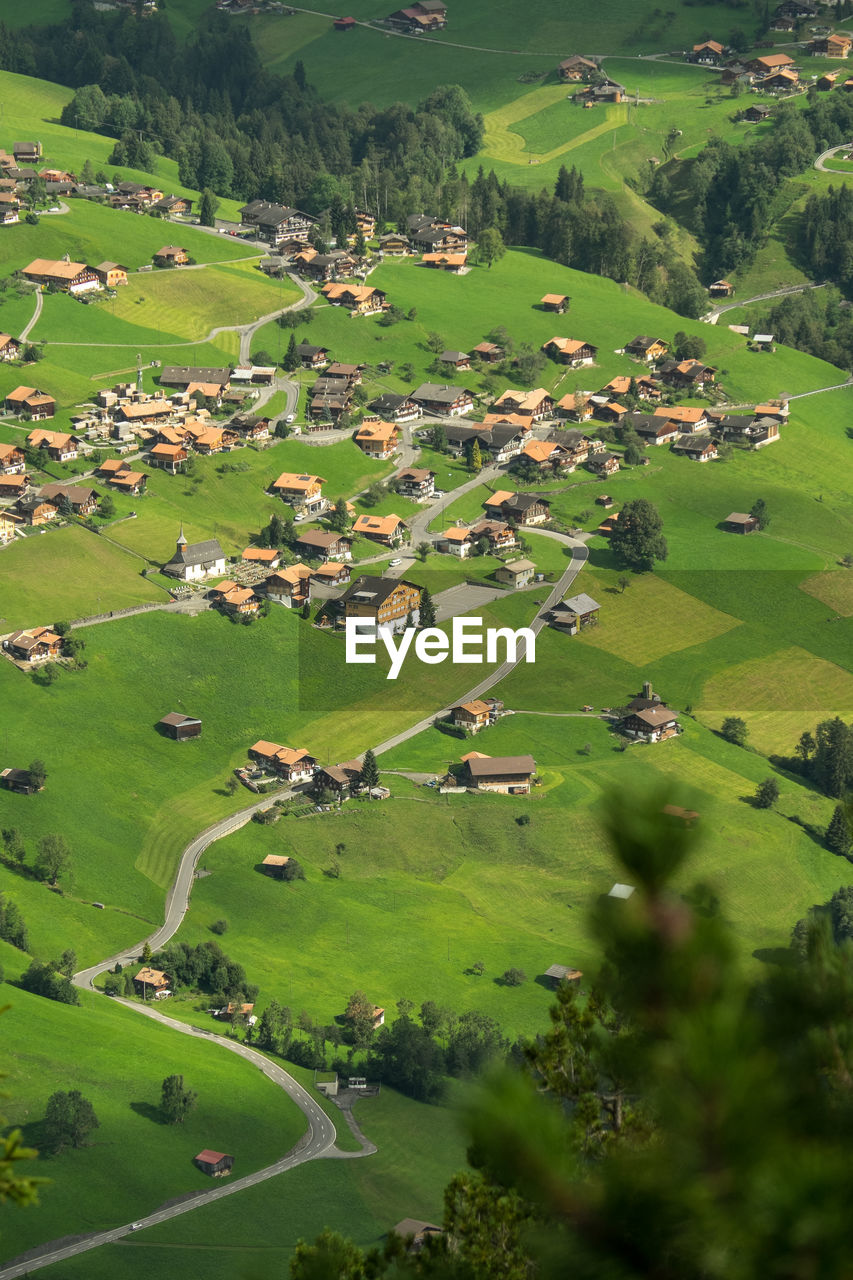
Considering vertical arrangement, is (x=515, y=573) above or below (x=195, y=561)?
below

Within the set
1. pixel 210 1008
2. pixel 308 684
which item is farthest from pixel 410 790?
pixel 210 1008

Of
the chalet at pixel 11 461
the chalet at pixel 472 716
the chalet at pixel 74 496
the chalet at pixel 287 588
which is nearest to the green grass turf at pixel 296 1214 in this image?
the chalet at pixel 472 716

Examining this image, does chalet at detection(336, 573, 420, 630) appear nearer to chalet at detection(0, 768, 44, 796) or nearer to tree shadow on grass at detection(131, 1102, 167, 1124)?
chalet at detection(0, 768, 44, 796)

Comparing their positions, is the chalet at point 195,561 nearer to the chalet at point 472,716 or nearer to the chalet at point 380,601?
the chalet at point 380,601

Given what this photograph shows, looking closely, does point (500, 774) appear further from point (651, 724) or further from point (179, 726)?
point (179, 726)

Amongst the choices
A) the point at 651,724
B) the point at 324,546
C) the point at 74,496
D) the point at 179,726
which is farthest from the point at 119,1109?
the point at 74,496
